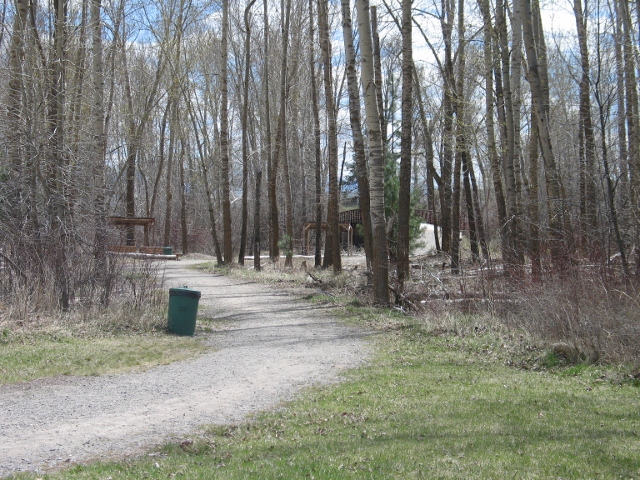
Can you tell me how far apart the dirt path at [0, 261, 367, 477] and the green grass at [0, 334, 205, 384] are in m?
0.36

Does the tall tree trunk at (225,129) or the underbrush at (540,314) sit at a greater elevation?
the tall tree trunk at (225,129)

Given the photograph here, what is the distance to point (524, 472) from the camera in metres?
4.82

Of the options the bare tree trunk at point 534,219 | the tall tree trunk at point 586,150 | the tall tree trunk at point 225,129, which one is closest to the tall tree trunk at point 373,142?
the bare tree trunk at point 534,219

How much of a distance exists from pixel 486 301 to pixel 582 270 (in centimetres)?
225

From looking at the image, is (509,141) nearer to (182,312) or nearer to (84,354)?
(182,312)

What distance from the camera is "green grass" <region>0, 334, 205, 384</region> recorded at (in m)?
8.47

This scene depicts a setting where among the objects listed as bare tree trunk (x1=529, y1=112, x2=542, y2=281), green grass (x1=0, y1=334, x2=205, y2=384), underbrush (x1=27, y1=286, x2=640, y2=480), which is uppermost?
bare tree trunk (x1=529, y1=112, x2=542, y2=281)

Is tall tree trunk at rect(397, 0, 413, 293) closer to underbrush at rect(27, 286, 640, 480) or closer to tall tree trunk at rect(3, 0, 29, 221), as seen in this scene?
underbrush at rect(27, 286, 640, 480)

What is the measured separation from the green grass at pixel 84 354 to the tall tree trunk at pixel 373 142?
5.50 metres

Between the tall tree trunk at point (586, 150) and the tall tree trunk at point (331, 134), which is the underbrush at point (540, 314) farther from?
the tall tree trunk at point (331, 134)

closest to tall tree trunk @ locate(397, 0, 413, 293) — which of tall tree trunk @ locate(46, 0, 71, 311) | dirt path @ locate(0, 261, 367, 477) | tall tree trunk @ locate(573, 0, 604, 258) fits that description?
tall tree trunk @ locate(573, 0, 604, 258)

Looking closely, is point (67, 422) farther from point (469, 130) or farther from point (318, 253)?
point (318, 253)

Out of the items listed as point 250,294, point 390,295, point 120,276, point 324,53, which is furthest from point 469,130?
point 120,276

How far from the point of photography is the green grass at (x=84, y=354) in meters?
8.47
